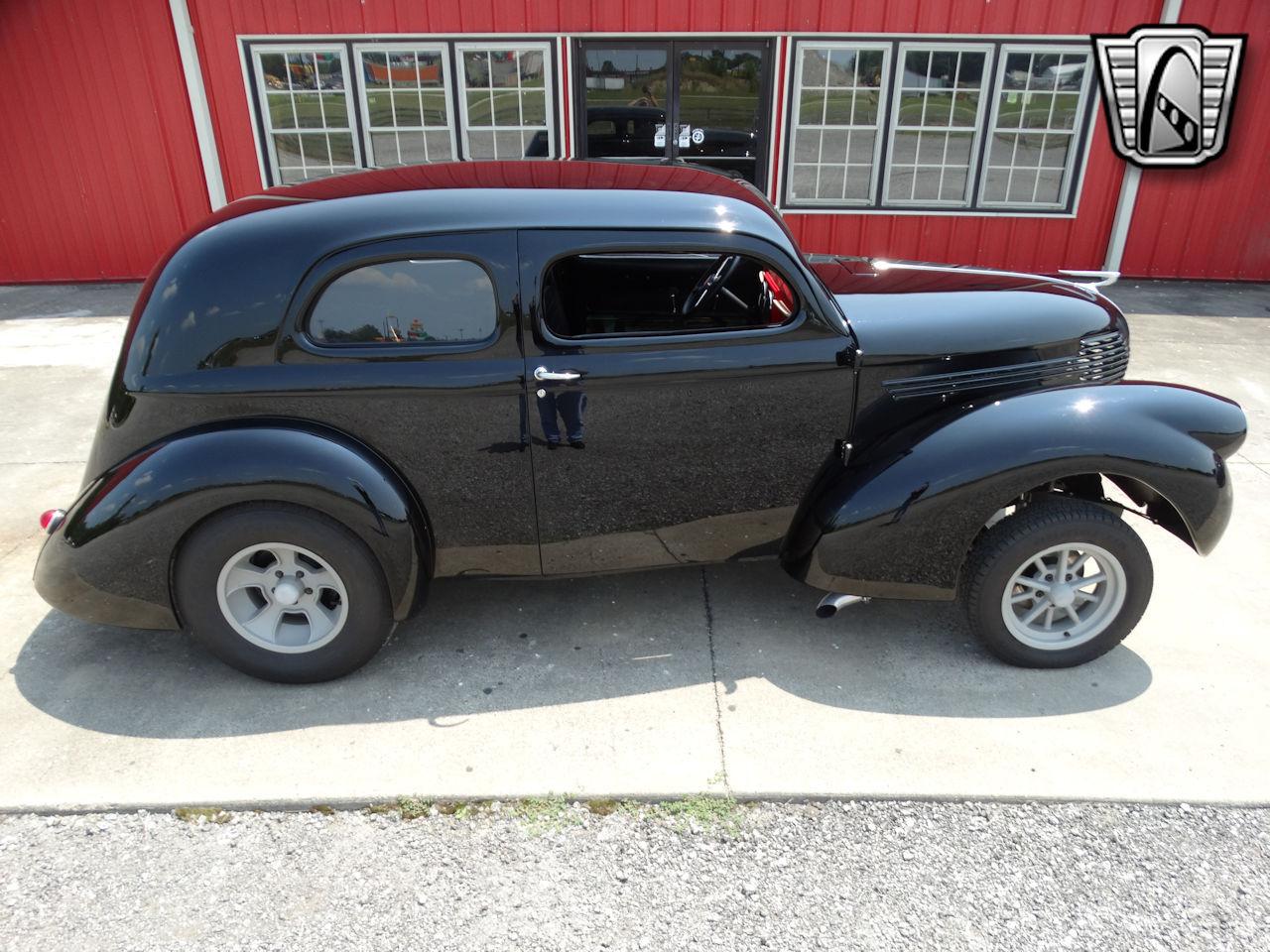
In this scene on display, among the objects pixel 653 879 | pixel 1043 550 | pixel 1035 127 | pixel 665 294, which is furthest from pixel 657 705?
pixel 1035 127

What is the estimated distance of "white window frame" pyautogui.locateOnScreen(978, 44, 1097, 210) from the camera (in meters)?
8.47

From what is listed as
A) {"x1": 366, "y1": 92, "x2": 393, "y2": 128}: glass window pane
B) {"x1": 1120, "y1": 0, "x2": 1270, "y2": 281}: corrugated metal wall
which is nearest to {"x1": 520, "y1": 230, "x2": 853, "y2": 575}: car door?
{"x1": 366, "y1": 92, "x2": 393, "y2": 128}: glass window pane

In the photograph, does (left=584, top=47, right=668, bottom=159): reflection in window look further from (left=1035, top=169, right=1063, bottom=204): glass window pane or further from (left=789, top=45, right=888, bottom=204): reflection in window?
(left=1035, top=169, right=1063, bottom=204): glass window pane

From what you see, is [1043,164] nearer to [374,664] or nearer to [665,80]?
[665,80]

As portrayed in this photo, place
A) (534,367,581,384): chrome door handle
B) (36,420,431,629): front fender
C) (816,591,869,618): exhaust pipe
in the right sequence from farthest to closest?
(816,591,869,618): exhaust pipe
(534,367,581,384): chrome door handle
(36,420,431,629): front fender

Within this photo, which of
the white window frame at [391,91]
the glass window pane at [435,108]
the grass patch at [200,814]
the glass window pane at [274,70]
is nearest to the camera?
the grass patch at [200,814]

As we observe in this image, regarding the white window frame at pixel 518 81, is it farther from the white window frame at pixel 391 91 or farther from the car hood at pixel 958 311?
the car hood at pixel 958 311

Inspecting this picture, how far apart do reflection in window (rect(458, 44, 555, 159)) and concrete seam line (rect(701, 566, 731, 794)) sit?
6.18 metres

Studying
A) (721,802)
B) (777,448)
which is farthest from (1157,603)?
(721,802)

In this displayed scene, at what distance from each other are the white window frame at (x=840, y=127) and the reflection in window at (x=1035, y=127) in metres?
1.12

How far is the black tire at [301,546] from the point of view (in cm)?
308

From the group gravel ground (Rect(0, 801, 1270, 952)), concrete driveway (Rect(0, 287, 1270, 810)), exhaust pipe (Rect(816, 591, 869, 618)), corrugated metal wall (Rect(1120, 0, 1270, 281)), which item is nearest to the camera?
gravel ground (Rect(0, 801, 1270, 952))

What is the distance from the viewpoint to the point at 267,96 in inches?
346

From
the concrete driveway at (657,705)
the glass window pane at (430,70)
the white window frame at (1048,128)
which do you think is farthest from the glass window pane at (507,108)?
the concrete driveway at (657,705)
